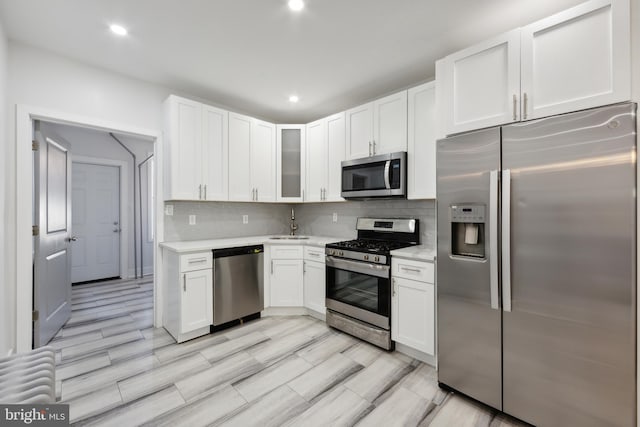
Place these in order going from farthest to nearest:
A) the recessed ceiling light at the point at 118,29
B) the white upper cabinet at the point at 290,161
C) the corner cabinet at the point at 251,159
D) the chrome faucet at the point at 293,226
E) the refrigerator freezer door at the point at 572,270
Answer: the chrome faucet at the point at 293,226 → the white upper cabinet at the point at 290,161 → the corner cabinet at the point at 251,159 → the recessed ceiling light at the point at 118,29 → the refrigerator freezer door at the point at 572,270

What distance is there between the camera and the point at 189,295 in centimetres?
268

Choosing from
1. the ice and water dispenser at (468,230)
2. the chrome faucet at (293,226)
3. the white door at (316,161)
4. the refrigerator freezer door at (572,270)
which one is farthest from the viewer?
the chrome faucet at (293,226)

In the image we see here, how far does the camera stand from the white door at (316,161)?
3471 millimetres

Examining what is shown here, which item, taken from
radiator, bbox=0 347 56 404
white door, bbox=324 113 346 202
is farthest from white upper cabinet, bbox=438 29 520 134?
radiator, bbox=0 347 56 404

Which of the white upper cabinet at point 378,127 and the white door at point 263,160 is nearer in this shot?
the white upper cabinet at point 378,127

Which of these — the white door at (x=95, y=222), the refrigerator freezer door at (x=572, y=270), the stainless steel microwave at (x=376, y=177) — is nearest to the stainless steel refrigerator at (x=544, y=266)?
the refrigerator freezer door at (x=572, y=270)

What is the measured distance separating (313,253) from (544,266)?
2117 millimetres

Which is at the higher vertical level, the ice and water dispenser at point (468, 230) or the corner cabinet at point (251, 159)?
the corner cabinet at point (251, 159)

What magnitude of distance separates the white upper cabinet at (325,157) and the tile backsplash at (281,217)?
38cm

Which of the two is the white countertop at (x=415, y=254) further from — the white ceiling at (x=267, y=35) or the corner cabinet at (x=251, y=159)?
the corner cabinet at (x=251, y=159)

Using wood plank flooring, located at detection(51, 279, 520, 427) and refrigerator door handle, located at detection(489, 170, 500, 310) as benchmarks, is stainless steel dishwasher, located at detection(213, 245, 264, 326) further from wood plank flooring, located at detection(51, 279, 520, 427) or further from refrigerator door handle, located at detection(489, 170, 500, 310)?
refrigerator door handle, located at detection(489, 170, 500, 310)

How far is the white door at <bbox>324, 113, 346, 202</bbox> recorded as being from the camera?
3264 mm

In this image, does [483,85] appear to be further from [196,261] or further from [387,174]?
[196,261]

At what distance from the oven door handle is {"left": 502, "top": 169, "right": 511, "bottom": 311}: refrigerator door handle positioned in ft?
3.04
